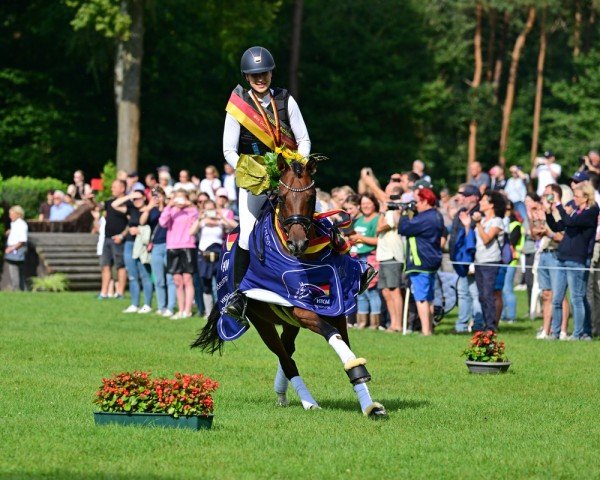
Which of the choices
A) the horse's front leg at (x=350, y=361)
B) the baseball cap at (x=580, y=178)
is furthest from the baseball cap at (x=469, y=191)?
the horse's front leg at (x=350, y=361)

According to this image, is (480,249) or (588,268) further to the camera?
(480,249)

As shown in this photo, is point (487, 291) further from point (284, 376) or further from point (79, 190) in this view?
point (79, 190)

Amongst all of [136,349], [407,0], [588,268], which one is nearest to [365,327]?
[588,268]

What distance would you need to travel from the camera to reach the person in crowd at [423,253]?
72.2ft

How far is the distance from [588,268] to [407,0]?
1750 inches

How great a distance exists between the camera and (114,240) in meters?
27.8

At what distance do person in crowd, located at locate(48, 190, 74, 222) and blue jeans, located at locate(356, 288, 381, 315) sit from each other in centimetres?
1389

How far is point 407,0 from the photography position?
210 ft

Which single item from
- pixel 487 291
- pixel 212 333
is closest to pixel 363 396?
pixel 212 333

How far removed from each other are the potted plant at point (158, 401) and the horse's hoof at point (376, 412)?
1.51 metres

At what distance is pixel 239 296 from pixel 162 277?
42.7ft

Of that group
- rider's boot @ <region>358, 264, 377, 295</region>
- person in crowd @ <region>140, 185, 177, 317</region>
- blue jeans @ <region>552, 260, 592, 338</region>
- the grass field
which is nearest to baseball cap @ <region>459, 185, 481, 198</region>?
blue jeans @ <region>552, 260, 592, 338</region>

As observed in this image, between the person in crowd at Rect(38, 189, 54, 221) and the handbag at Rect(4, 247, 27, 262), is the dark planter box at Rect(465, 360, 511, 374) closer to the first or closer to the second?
the handbag at Rect(4, 247, 27, 262)

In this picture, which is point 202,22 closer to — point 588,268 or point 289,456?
point 588,268
